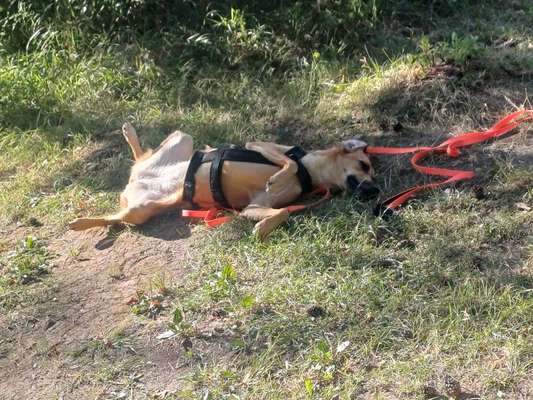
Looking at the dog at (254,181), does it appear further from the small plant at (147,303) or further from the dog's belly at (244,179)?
the small plant at (147,303)

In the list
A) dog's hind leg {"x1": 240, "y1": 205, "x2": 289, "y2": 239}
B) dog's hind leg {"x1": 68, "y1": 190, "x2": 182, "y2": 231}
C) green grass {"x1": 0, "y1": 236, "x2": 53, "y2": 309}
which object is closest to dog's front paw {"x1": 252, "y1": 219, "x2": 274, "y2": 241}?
dog's hind leg {"x1": 240, "y1": 205, "x2": 289, "y2": 239}

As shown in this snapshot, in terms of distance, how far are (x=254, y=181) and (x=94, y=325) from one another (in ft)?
4.08

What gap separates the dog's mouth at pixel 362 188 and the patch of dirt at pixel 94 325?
0.89 metres

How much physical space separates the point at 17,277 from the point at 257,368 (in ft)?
5.44

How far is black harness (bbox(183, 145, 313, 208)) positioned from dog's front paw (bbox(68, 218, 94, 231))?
559 mm

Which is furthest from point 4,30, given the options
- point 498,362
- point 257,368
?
point 498,362

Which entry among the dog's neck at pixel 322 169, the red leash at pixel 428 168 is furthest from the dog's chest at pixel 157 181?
the dog's neck at pixel 322 169

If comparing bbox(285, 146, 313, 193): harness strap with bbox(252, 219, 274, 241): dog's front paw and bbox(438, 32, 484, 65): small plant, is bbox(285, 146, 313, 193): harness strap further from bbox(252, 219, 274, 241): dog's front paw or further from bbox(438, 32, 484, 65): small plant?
bbox(438, 32, 484, 65): small plant

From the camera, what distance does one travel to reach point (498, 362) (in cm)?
353

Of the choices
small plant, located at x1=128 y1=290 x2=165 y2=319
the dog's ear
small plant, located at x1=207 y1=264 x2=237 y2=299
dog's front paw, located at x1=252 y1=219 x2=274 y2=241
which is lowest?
small plant, located at x1=128 y1=290 x2=165 y2=319

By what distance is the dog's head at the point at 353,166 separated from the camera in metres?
4.91

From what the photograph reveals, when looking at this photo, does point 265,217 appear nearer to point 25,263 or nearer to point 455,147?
point 455,147

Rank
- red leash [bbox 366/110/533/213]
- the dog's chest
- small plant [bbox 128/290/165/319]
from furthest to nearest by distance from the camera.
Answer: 1. the dog's chest
2. red leash [bbox 366/110/533/213]
3. small plant [bbox 128/290/165/319]

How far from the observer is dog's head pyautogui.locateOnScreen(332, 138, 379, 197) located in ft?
16.1
